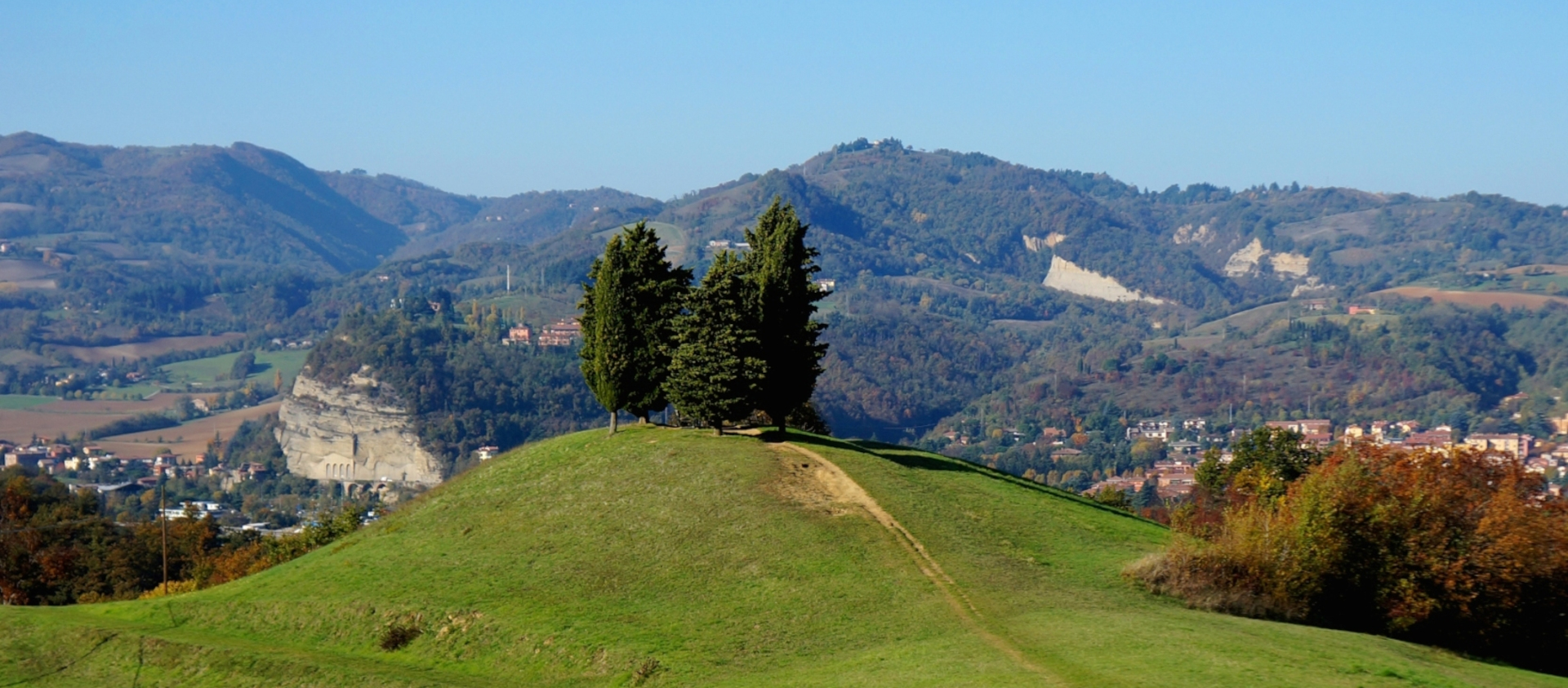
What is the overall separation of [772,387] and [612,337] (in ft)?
26.9

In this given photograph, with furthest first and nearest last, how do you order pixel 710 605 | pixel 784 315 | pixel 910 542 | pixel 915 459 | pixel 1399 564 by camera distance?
pixel 915 459
pixel 784 315
pixel 910 542
pixel 1399 564
pixel 710 605

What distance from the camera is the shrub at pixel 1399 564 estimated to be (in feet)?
146

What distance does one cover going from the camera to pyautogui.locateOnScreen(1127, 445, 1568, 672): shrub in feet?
146

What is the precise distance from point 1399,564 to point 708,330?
2872 centimetres

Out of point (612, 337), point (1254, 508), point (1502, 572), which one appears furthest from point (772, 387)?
point (1502, 572)

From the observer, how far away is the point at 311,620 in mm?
49094

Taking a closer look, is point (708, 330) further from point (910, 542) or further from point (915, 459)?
point (910, 542)

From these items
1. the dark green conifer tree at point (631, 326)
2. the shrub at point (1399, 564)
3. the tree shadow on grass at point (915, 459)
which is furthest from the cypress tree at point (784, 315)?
the shrub at point (1399, 564)

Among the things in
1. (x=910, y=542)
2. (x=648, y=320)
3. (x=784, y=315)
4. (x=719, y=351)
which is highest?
(x=784, y=315)

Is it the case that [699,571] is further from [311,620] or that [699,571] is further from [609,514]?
[311,620]

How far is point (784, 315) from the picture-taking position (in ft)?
208

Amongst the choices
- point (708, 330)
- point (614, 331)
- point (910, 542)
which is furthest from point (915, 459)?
point (910, 542)

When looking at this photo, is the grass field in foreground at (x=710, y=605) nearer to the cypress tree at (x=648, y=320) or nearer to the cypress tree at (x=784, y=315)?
the cypress tree at (x=784, y=315)

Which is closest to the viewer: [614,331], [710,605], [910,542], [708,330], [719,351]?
[710,605]
